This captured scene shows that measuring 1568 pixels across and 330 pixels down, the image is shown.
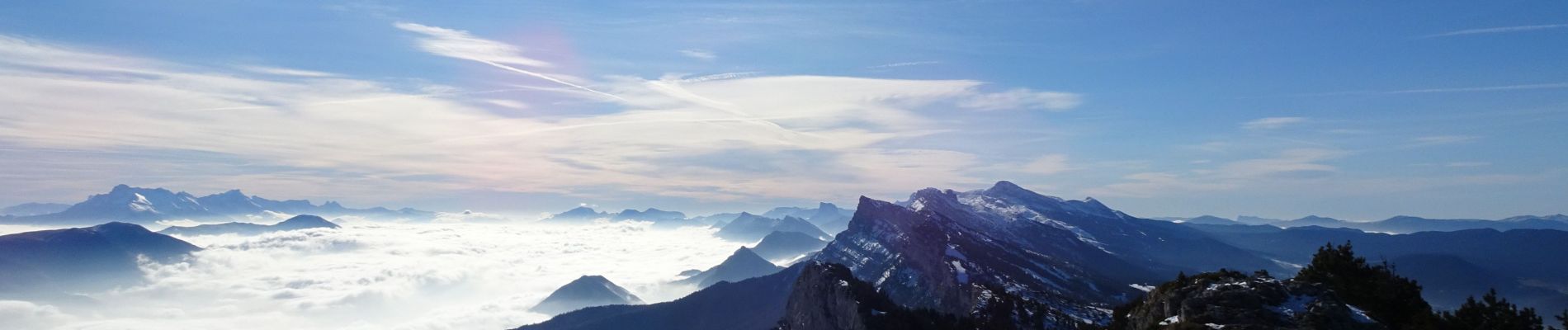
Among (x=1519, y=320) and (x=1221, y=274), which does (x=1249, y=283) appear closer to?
(x=1221, y=274)

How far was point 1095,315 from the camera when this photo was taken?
18912 cm

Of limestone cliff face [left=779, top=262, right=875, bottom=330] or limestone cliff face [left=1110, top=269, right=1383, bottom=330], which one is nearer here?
limestone cliff face [left=1110, top=269, right=1383, bottom=330]

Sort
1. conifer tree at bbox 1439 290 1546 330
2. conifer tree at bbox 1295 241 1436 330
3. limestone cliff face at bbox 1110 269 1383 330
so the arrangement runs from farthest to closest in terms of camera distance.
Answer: conifer tree at bbox 1295 241 1436 330
conifer tree at bbox 1439 290 1546 330
limestone cliff face at bbox 1110 269 1383 330

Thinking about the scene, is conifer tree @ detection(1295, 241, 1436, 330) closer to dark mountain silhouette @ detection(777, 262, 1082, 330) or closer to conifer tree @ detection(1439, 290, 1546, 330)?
conifer tree @ detection(1439, 290, 1546, 330)

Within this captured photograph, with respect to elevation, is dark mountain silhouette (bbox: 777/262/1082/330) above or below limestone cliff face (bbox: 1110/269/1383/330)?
below

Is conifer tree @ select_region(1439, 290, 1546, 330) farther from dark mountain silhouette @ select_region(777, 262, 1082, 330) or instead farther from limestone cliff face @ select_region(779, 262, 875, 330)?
limestone cliff face @ select_region(779, 262, 875, 330)

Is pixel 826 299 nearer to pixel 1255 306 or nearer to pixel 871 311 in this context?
pixel 871 311

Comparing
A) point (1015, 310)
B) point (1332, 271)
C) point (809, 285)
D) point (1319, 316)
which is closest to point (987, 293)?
point (1015, 310)

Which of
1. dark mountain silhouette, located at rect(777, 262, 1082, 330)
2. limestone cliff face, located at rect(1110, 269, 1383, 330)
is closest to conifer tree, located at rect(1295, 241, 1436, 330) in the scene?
limestone cliff face, located at rect(1110, 269, 1383, 330)

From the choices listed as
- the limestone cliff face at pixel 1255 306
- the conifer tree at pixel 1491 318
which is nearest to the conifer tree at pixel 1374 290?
the conifer tree at pixel 1491 318

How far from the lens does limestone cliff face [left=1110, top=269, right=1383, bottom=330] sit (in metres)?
45.8

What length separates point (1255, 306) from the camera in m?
48.3

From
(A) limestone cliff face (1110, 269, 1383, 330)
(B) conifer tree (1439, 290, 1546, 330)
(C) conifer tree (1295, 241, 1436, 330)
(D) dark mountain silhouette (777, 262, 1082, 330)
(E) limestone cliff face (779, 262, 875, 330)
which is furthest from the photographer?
(E) limestone cliff face (779, 262, 875, 330)

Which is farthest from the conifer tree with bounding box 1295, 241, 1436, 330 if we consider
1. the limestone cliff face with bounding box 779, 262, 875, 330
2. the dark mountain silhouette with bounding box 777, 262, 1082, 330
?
the limestone cliff face with bounding box 779, 262, 875, 330
